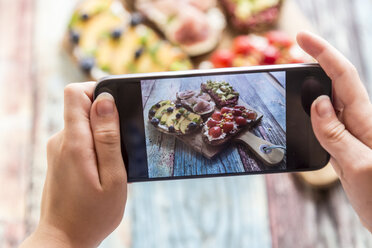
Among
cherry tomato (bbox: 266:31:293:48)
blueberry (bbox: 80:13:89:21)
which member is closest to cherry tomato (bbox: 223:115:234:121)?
cherry tomato (bbox: 266:31:293:48)

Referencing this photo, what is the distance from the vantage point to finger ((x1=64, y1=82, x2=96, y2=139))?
2.78ft

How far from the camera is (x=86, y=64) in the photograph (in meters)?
1.61

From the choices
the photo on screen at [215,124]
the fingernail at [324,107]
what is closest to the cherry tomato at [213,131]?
the photo on screen at [215,124]

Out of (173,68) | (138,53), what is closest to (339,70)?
(173,68)

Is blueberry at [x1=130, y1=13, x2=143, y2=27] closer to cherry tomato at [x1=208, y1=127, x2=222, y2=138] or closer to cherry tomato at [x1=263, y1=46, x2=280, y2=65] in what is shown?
cherry tomato at [x1=263, y1=46, x2=280, y2=65]

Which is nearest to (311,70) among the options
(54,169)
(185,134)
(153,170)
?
(185,134)

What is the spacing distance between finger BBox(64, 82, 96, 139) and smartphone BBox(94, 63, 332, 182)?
0.04 m

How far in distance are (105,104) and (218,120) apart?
0.27 metres

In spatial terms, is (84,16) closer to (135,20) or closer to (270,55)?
(135,20)

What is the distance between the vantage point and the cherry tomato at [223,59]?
5.20ft

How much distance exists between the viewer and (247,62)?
1583 millimetres

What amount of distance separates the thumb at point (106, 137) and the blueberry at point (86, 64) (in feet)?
2.64

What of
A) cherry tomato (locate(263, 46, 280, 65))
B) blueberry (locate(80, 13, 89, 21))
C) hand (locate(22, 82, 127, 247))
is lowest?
hand (locate(22, 82, 127, 247))

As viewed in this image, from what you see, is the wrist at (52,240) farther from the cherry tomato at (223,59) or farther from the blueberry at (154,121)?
the cherry tomato at (223,59)
